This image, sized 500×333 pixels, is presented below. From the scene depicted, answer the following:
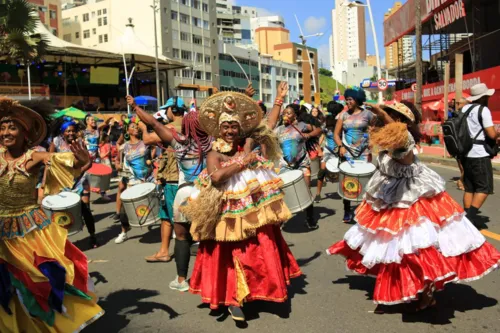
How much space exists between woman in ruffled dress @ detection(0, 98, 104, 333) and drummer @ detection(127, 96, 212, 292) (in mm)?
1219

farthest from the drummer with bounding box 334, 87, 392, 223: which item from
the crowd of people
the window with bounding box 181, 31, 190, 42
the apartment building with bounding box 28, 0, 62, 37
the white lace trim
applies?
the window with bounding box 181, 31, 190, 42

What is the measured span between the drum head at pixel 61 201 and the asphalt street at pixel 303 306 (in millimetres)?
800

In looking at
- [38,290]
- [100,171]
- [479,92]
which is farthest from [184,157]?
[100,171]

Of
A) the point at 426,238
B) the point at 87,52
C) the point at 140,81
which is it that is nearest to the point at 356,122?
the point at 426,238

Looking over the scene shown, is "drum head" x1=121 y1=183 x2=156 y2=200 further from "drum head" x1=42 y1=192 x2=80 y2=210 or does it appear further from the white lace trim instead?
the white lace trim

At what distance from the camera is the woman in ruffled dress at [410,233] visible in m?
3.87

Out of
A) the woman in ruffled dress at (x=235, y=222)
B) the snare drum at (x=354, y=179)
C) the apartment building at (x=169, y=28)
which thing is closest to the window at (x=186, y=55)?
the apartment building at (x=169, y=28)

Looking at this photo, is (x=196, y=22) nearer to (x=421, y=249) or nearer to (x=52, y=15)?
(x=52, y=15)

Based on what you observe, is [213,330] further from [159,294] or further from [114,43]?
[114,43]

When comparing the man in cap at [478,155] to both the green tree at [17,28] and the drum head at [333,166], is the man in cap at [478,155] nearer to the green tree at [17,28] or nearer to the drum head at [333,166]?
the drum head at [333,166]

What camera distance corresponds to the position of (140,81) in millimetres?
55875

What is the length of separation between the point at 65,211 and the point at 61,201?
228mm

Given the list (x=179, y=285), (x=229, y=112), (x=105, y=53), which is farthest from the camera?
(x=105, y=53)

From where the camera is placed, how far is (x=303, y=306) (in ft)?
14.7
